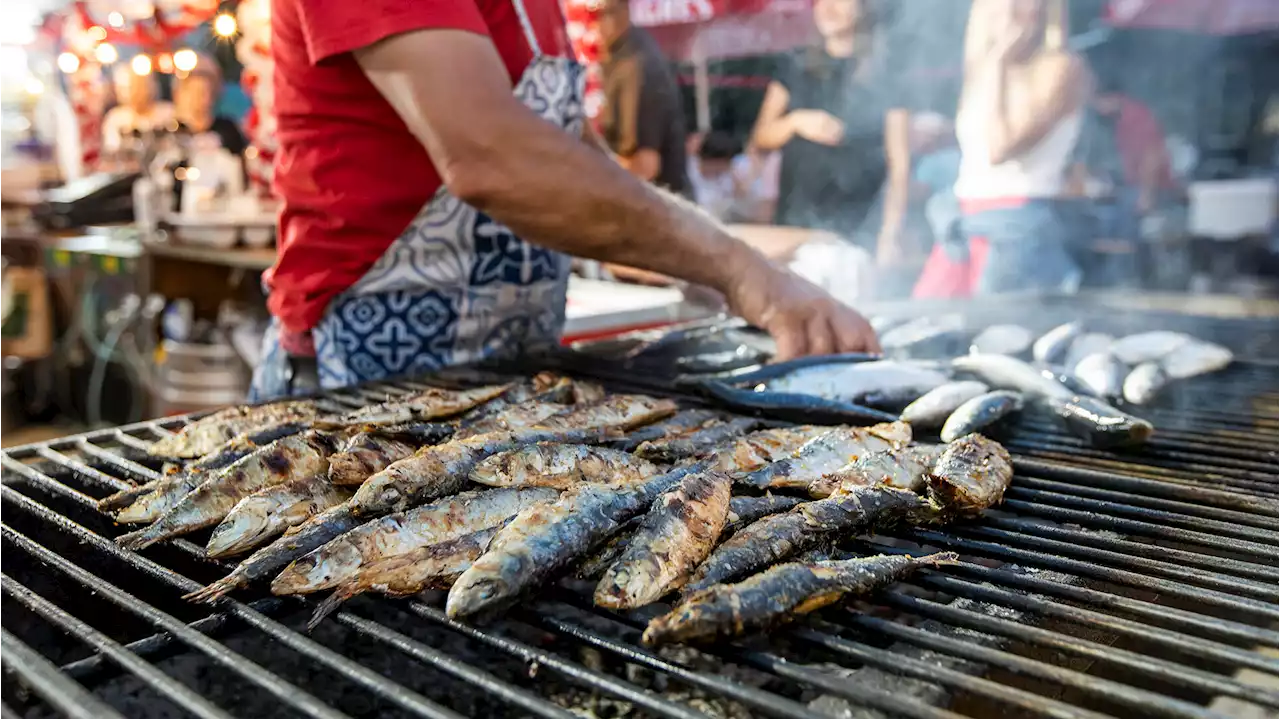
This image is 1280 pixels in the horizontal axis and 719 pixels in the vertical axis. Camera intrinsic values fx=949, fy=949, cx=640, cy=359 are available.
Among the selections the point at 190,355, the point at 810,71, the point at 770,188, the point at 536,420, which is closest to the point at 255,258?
the point at 190,355

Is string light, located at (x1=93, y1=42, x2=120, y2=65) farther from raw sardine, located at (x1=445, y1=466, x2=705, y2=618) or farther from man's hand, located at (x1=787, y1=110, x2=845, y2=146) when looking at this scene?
raw sardine, located at (x1=445, y1=466, x2=705, y2=618)

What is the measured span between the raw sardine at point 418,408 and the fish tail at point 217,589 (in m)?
0.85

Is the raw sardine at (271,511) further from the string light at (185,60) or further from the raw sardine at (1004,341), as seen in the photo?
the string light at (185,60)

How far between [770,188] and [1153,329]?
4476mm

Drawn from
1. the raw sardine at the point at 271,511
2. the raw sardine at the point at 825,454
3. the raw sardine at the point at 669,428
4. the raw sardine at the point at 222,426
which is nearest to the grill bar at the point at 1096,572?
the raw sardine at the point at 825,454

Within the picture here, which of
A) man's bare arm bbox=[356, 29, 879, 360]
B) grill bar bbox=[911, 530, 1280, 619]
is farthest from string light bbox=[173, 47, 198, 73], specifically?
grill bar bbox=[911, 530, 1280, 619]

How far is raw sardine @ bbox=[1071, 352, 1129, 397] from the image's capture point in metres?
3.37

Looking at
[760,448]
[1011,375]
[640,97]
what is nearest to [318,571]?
[760,448]

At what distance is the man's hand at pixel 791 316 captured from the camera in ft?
10.9

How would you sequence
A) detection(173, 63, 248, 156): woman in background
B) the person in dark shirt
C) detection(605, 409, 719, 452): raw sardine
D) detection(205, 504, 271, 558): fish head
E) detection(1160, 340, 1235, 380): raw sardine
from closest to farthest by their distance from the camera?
detection(205, 504, 271, 558): fish head
detection(605, 409, 719, 452): raw sardine
detection(1160, 340, 1235, 380): raw sardine
the person in dark shirt
detection(173, 63, 248, 156): woman in background

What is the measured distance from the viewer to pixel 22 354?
10.6 metres

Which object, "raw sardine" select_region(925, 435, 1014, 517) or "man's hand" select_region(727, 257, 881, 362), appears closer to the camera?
"raw sardine" select_region(925, 435, 1014, 517)

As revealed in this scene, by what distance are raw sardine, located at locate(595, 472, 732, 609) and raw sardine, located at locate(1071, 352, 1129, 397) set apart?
194 centimetres

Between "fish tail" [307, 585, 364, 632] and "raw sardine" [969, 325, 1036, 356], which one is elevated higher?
"raw sardine" [969, 325, 1036, 356]
